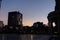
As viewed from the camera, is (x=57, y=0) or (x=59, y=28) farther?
(x=57, y=0)

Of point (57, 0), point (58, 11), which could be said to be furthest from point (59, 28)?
point (57, 0)

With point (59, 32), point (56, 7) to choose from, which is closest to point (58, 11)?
point (56, 7)

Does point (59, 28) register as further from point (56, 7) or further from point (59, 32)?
point (56, 7)

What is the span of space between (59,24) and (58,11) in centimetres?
1027

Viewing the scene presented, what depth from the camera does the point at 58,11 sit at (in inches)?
4712

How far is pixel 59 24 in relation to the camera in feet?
374

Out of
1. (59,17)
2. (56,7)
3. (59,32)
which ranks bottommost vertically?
(59,32)

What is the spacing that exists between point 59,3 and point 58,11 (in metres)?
7.40

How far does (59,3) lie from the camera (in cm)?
12406

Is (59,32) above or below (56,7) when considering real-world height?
below

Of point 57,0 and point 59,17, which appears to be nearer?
point 59,17

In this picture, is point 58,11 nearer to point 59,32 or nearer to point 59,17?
point 59,17

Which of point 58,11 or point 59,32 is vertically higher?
point 58,11

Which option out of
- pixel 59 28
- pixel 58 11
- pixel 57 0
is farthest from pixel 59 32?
pixel 57 0
